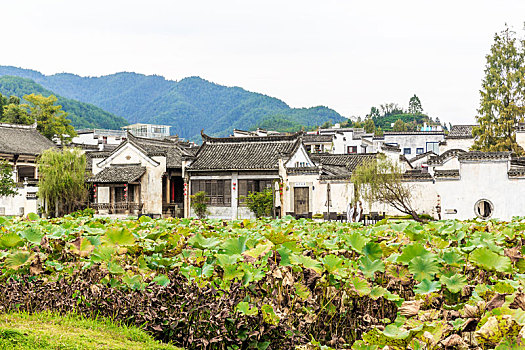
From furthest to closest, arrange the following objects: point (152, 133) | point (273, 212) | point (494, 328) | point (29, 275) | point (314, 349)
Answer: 1. point (152, 133)
2. point (273, 212)
3. point (29, 275)
4. point (314, 349)
5. point (494, 328)

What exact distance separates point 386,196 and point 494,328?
2476 centimetres

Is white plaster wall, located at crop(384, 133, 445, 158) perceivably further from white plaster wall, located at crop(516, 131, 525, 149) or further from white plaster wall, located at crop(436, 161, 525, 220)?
white plaster wall, located at crop(436, 161, 525, 220)

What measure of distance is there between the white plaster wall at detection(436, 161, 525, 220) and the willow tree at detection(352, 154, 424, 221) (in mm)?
2994

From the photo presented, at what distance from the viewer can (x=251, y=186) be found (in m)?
33.4

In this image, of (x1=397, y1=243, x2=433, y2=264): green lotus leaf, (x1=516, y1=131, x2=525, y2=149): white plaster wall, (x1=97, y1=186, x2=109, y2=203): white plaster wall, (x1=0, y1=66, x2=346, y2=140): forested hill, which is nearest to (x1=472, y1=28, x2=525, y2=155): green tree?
(x1=516, y1=131, x2=525, y2=149): white plaster wall

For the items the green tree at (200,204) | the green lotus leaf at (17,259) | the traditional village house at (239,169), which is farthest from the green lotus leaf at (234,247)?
the green tree at (200,204)

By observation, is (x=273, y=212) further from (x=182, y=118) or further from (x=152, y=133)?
(x=182, y=118)

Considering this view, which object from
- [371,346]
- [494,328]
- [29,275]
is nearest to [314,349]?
[371,346]

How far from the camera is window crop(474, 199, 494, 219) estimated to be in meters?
23.6

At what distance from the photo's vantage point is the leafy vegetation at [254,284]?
177 inches

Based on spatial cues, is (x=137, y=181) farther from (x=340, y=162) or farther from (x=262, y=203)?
(x=340, y=162)

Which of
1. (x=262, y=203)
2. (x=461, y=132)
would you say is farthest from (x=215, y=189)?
(x=461, y=132)

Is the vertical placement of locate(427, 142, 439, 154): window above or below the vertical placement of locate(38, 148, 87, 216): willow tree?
above

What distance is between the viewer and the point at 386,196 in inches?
1079
